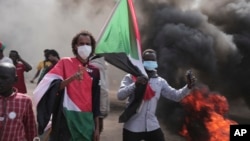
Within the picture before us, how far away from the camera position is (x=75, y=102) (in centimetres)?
339

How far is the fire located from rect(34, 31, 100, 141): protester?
2.84 m

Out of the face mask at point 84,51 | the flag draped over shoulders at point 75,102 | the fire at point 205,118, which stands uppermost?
the face mask at point 84,51

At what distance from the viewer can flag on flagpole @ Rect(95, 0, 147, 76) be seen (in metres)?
3.94

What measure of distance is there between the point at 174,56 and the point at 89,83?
28.0 ft

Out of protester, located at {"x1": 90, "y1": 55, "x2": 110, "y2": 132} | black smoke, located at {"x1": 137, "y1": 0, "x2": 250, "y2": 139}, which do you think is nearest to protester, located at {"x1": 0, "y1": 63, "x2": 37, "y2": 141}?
protester, located at {"x1": 90, "y1": 55, "x2": 110, "y2": 132}

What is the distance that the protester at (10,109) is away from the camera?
9.33 ft

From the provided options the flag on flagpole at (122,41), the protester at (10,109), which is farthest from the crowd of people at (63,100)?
the flag on flagpole at (122,41)

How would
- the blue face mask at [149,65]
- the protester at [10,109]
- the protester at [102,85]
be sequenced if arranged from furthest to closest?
the blue face mask at [149,65], the protester at [102,85], the protester at [10,109]

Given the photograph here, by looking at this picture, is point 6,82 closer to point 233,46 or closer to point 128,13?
point 128,13

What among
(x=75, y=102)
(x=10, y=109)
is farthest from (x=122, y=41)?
(x=10, y=109)

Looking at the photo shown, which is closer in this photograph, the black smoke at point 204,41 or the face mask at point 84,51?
the face mask at point 84,51

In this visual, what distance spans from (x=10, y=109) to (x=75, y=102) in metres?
0.65

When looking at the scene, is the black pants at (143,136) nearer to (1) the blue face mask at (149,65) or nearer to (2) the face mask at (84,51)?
(1) the blue face mask at (149,65)

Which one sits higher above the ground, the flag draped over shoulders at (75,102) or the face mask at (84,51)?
the face mask at (84,51)
